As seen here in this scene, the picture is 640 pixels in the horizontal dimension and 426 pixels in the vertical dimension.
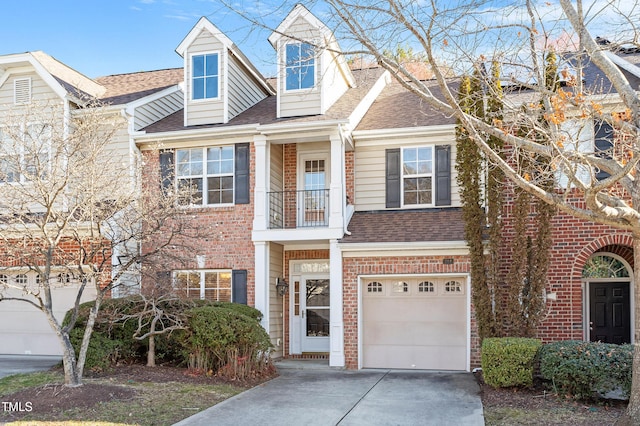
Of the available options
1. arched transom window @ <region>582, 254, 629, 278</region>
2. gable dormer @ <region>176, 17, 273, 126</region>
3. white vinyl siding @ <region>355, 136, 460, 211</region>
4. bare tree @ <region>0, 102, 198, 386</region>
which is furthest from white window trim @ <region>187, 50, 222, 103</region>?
arched transom window @ <region>582, 254, 629, 278</region>

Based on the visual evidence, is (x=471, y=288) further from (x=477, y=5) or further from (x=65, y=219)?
(x=65, y=219)

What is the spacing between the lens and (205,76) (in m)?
15.6

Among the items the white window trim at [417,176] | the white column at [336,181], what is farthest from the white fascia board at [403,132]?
the white column at [336,181]

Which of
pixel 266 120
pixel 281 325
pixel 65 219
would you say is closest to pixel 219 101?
pixel 266 120

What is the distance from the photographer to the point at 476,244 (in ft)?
39.7

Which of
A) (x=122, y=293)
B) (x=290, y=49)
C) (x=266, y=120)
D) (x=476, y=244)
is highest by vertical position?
(x=290, y=49)

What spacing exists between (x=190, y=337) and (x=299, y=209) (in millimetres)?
4472

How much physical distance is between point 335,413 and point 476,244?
477cm

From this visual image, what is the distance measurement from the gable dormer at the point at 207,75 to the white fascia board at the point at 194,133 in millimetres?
763

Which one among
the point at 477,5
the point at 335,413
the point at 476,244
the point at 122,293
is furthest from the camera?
the point at 122,293

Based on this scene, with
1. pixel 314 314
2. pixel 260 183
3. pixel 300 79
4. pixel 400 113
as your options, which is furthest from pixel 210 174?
pixel 400 113

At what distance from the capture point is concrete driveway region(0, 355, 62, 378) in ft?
40.3

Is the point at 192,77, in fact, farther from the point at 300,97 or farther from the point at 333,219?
the point at 333,219

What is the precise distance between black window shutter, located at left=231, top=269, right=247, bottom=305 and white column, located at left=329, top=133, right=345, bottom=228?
247 centimetres
